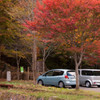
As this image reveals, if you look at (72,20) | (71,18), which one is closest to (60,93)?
Result: (72,20)

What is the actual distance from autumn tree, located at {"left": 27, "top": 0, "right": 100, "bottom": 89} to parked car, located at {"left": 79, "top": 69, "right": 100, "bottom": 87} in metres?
6.67

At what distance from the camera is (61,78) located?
1529 centimetres

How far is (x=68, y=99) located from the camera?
729 centimetres

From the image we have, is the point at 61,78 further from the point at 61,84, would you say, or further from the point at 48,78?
the point at 48,78

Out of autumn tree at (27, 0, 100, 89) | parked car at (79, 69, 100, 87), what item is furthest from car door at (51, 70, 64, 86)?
autumn tree at (27, 0, 100, 89)

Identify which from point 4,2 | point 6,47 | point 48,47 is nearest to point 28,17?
point 4,2

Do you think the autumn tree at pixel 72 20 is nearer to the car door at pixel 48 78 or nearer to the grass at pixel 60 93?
the grass at pixel 60 93

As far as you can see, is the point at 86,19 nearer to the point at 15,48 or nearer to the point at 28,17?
the point at 28,17

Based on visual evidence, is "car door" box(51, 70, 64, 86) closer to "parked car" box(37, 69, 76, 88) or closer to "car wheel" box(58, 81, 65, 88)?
"parked car" box(37, 69, 76, 88)

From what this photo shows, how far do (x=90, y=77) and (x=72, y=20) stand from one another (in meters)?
8.37

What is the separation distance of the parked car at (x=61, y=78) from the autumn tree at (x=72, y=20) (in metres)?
4.99

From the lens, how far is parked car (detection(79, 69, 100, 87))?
16531mm

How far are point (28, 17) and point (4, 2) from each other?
301 cm

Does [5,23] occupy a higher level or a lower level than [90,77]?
higher
